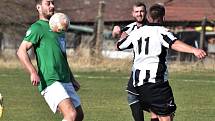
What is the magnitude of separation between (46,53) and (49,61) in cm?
11

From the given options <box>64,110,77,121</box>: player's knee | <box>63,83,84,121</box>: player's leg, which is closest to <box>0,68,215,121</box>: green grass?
<box>63,83,84,121</box>: player's leg

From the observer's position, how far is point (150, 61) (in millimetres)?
9258

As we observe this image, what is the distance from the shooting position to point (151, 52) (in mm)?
9242

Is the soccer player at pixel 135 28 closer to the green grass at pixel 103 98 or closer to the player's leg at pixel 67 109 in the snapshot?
the player's leg at pixel 67 109

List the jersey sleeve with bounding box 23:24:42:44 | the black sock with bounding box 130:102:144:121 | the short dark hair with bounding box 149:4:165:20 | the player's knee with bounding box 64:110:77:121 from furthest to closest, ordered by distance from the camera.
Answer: the black sock with bounding box 130:102:144:121
the short dark hair with bounding box 149:4:165:20
the jersey sleeve with bounding box 23:24:42:44
the player's knee with bounding box 64:110:77:121

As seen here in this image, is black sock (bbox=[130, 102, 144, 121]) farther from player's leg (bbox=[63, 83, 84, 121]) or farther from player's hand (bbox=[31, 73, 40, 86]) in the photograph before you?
player's hand (bbox=[31, 73, 40, 86])

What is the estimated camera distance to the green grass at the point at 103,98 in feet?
42.4

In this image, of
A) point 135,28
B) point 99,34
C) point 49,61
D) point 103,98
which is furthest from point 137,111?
point 99,34

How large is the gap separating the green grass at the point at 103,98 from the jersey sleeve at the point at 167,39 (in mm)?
3726

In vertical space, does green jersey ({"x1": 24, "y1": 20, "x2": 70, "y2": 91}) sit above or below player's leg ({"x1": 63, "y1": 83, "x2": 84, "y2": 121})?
above

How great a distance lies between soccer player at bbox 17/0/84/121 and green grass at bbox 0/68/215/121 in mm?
3770

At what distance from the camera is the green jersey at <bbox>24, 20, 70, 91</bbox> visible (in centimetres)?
866

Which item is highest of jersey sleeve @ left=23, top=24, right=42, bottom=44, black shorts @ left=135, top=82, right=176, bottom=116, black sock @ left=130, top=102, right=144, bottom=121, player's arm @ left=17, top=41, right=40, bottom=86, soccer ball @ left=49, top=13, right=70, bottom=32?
soccer ball @ left=49, top=13, right=70, bottom=32

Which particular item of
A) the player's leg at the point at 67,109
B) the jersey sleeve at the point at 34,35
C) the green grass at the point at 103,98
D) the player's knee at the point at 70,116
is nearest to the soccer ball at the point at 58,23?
the jersey sleeve at the point at 34,35
